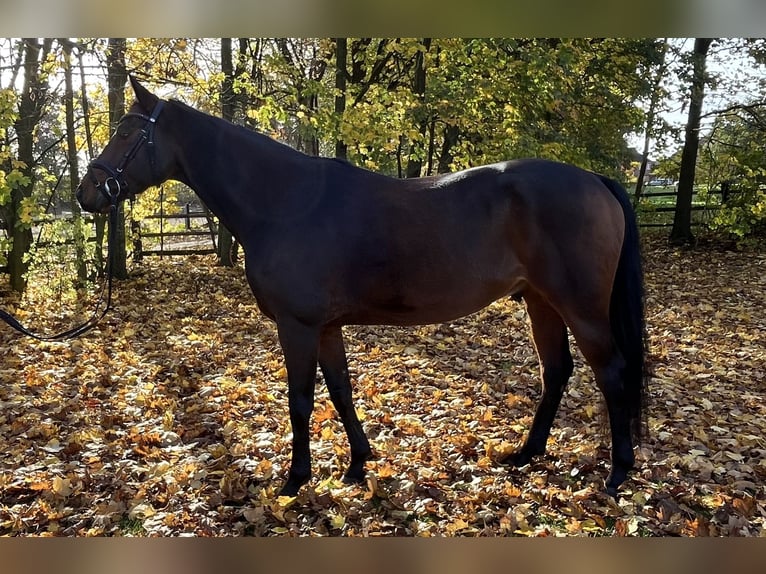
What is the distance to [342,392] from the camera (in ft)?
10.9

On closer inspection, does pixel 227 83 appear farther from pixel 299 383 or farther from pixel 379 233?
pixel 299 383

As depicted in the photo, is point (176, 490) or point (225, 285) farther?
point (225, 285)

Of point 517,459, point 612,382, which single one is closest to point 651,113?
point 612,382

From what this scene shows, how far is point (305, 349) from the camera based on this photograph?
2988 millimetres

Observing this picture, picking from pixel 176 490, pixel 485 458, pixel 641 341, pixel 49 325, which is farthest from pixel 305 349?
pixel 49 325

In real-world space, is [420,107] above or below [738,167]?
above

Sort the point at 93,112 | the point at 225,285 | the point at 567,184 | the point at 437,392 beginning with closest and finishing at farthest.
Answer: the point at 567,184 → the point at 437,392 → the point at 93,112 → the point at 225,285

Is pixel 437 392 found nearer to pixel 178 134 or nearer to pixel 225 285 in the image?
pixel 178 134

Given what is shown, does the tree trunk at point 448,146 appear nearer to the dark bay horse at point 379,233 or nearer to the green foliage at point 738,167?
the dark bay horse at point 379,233

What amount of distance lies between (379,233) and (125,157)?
57.7 inches

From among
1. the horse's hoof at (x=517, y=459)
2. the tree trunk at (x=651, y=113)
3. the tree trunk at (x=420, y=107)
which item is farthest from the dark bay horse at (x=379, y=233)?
the tree trunk at (x=651, y=113)

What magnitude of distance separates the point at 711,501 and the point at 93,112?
8.54 meters

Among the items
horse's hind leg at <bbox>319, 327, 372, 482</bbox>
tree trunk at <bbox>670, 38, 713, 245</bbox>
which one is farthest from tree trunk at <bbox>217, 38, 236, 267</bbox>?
tree trunk at <bbox>670, 38, 713, 245</bbox>

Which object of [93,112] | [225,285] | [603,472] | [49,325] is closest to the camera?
[603,472]
